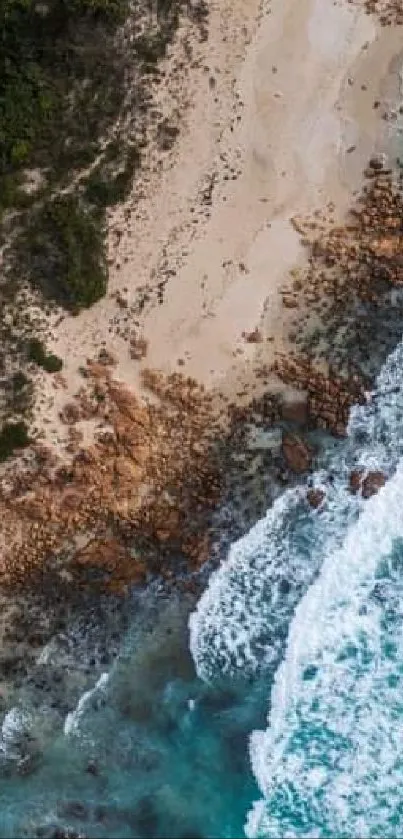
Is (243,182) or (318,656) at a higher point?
(243,182)

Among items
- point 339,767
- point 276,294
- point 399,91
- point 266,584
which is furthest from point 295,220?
point 339,767

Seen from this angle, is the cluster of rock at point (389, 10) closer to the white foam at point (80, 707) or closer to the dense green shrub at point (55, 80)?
the dense green shrub at point (55, 80)

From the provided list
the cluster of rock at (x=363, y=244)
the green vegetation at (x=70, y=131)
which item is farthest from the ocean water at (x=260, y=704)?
the green vegetation at (x=70, y=131)

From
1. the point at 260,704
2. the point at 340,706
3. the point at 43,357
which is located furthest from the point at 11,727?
the point at 43,357

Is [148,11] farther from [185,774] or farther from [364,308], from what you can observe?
[185,774]

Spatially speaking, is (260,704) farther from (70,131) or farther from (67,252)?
(70,131)

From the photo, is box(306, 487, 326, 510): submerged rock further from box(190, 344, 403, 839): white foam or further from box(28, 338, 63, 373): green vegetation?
box(28, 338, 63, 373): green vegetation
